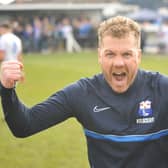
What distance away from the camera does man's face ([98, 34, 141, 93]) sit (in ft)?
11.6

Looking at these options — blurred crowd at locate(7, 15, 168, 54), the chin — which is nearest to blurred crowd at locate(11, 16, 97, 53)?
blurred crowd at locate(7, 15, 168, 54)

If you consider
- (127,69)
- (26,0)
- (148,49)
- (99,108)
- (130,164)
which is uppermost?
(127,69)

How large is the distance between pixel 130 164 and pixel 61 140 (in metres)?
6.57

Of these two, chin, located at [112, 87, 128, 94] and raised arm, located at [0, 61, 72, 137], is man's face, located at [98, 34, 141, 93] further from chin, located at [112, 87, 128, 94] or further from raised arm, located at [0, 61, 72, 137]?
raised arm, located at [0, 61, 72, 137]

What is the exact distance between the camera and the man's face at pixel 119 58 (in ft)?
11.6

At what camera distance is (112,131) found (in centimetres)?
364

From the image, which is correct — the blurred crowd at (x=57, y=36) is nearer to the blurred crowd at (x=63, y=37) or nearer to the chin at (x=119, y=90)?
the blurred crowd at (x=63, y=37)

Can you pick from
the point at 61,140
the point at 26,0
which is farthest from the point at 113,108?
the point at 26,0

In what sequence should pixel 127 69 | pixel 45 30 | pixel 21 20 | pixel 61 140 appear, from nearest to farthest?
A: 1. pixel 127 69
2. pixel 61 140
3. pixel 45 30
4. pixel 21 20

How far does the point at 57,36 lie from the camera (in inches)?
1465

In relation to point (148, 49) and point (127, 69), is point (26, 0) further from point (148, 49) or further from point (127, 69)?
point (127, 69)

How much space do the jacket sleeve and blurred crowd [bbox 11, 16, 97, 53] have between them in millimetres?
32302

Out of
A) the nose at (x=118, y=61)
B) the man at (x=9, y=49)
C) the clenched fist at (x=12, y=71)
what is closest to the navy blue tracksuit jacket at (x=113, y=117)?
the clenched fist at (x=12, y=71)

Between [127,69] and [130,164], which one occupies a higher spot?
[127,69]
